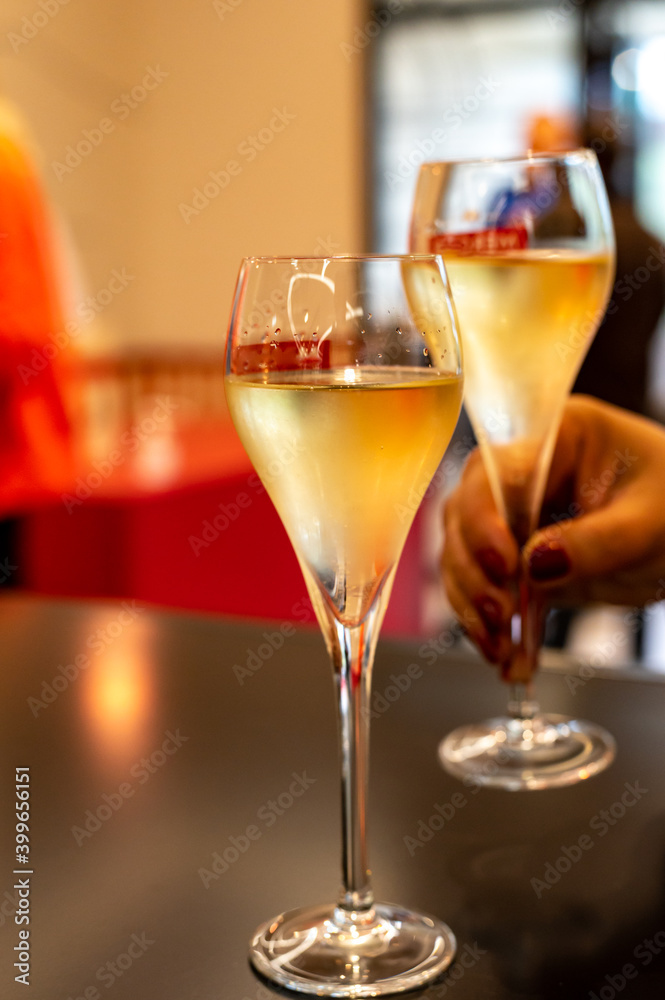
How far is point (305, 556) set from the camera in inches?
20.2

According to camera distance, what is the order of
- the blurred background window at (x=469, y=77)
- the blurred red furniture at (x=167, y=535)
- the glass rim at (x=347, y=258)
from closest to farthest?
the glass rim at (x=347, y=258) < the blurred red furniture at (x=167, y=535) < the blurred background window at (x=469, y=77)

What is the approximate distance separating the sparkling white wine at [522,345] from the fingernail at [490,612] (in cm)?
9

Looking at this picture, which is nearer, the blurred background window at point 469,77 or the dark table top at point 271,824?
the dark table top at point 271,824

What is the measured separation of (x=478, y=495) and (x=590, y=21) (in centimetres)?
536

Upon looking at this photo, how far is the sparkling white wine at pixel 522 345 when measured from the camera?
79cm

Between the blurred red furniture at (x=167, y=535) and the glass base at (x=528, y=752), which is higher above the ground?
the glass base at (x=528, y=752)

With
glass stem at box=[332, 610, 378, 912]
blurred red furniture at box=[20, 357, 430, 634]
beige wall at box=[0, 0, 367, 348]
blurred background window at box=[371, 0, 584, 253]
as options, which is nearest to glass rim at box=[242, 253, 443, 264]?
glass stem at box=[332, 610, 378, 912]

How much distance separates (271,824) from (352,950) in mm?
111

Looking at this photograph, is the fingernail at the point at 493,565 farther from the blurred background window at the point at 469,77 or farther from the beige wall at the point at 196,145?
the beige wall at the point at 196,145

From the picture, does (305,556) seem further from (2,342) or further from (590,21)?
(590,21)

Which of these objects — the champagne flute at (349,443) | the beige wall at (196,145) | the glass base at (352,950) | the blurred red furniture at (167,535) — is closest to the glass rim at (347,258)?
the champagne flute at (349,443)

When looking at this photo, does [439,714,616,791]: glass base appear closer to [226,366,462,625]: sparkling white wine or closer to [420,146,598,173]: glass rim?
[226,366,462,625]: sparkling white wine

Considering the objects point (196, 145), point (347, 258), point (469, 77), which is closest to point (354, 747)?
point (347, 258)

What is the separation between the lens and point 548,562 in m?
0.73
